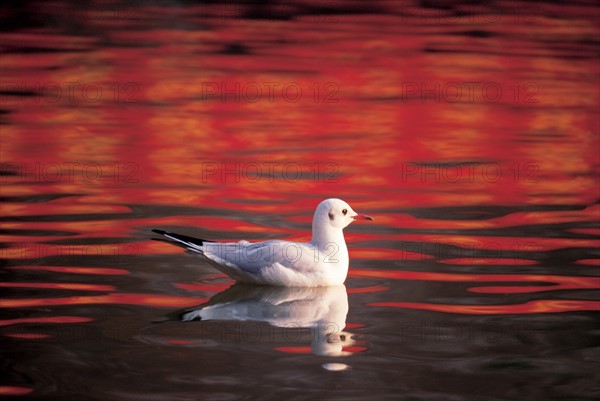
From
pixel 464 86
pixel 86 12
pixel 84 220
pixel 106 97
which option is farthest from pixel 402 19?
pixel 84 220

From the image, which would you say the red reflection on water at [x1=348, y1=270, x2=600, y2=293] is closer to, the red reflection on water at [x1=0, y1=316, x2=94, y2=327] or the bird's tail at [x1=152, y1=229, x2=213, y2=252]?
the bird's tail at [x1=152, y1=229, x2=213, y2=252]

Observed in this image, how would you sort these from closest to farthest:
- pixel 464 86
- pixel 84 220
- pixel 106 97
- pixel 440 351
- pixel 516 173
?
pixel 440 351 → pixel 84 220 → pixel 516 173 → pixel 106 97 → pixel 464 86

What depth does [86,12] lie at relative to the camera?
2802cm

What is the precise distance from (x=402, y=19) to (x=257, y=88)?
10418 mm

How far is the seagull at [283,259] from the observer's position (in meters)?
9.29

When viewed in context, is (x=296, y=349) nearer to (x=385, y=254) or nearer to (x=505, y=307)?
(x=505, y=307)

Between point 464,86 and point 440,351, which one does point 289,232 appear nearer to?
point 440,351

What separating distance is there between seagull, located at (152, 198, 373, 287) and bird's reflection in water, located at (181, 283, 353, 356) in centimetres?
8


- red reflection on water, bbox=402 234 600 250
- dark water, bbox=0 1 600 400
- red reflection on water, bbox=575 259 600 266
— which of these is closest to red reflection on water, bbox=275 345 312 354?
dark water, bbox=0 1 600 400

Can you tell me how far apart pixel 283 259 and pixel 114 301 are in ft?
4.19

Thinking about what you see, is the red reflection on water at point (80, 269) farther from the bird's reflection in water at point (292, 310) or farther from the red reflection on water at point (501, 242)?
the red reflection on water at point (501, 242)

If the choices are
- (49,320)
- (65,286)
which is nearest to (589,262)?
(65,286)

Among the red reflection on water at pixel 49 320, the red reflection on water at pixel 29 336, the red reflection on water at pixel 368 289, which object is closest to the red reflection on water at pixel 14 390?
the red reflection on water at pixel 29 336

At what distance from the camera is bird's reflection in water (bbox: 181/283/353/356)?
8211 mm
